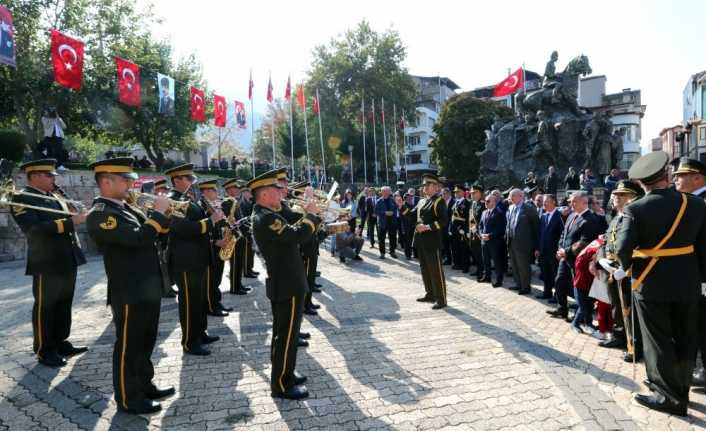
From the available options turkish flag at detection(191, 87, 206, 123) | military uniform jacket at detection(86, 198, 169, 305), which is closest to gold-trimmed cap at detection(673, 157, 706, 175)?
military uniform jacket at detection(86, 198, 169, 305)

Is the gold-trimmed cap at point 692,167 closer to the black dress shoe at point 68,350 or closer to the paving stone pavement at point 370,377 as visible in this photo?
the paving stone pavement at point 370,377

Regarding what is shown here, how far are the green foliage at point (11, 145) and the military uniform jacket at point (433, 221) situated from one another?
15.2 meters

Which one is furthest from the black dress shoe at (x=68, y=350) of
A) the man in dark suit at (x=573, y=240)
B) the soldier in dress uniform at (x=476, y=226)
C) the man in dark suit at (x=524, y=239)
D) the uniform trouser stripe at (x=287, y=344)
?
the soldier in dress uniform at (x=476, y=226)

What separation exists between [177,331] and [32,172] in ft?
9.34

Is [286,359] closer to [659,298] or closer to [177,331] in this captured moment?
[177,331]

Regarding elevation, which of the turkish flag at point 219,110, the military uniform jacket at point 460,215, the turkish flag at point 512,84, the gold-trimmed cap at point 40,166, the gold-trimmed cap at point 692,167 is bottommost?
the military uniform jacket at point 460,215

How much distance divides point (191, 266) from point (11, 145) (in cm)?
1444

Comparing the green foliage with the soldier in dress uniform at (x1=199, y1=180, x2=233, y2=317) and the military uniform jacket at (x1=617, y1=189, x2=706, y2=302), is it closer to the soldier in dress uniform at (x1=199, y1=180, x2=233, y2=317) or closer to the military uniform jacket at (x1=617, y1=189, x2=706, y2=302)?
the soldier in dress uniform at (x1=199, y1=180, x2=233, y2=317)

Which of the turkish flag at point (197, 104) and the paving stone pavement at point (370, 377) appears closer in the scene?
the paving stone pavement at point (370, 377)

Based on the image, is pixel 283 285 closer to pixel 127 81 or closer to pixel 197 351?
pixel 197 351

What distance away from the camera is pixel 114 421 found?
13.2 feet

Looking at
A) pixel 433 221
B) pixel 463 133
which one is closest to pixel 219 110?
pixel 433 221

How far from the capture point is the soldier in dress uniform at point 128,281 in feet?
13.3

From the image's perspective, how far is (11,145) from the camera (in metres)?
15.6
